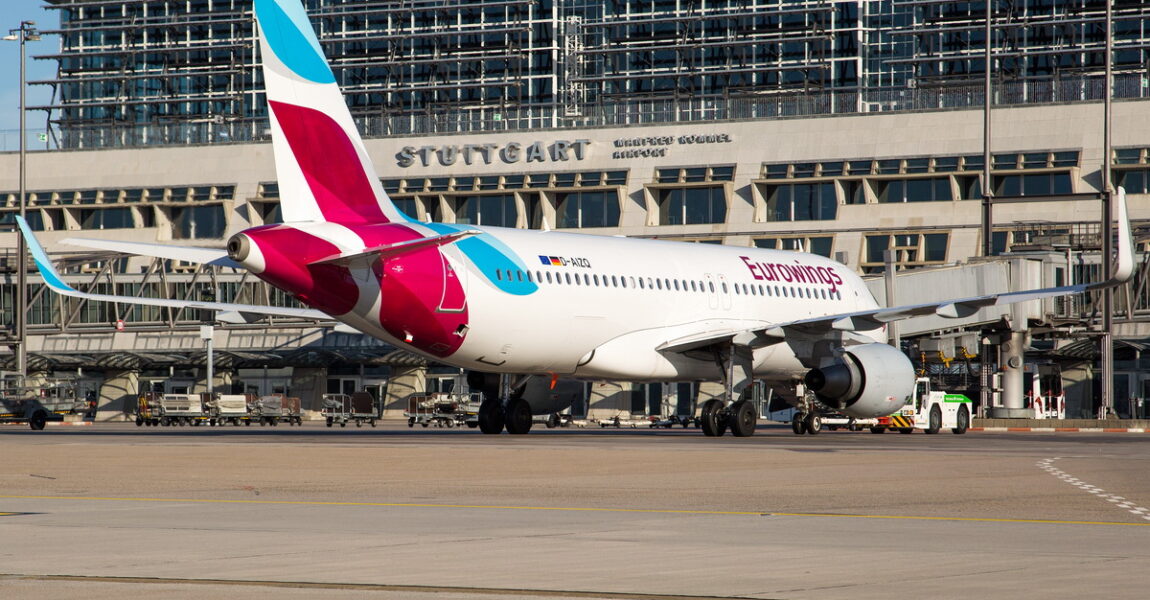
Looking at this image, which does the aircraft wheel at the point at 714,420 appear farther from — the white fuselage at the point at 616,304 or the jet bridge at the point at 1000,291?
the jet bridge at the point at 1000,291

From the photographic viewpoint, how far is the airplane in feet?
89.6

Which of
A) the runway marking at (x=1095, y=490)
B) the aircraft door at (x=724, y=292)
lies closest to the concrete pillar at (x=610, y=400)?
the aircraft door at (x=724, y=292)

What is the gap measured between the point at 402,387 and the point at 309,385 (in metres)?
5.19

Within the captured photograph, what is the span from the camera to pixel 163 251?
27266mm

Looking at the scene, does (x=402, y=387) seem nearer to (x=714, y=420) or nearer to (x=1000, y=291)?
(x=1000, y=291)

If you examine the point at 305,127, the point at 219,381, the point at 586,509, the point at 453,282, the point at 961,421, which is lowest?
the point at 219,381

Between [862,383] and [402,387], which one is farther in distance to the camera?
[402,387]

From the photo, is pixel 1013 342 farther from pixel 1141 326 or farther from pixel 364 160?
pixel 364 160

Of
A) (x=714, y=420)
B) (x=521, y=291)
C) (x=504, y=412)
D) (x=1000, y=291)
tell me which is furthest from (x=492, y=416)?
(x=1000, y=291)

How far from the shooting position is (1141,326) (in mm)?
67750

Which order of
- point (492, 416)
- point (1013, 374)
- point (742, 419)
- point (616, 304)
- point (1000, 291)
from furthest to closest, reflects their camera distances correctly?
point (1013, 374) < point (1000, 291) < point (492, 416) < point (742, 419) < point (616, 304)

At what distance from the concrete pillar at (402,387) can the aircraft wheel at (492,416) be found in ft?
149

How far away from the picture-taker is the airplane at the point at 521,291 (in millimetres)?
27297

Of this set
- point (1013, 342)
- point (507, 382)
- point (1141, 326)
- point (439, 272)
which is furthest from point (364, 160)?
point (1141, 326)
